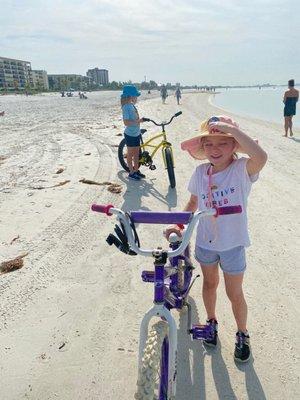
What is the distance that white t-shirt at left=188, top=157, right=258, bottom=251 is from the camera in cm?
255

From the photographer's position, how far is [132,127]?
7703 millimetres

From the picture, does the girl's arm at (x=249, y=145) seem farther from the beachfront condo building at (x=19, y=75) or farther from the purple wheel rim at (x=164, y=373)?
the beachfront condo building at (x=19, y=75)

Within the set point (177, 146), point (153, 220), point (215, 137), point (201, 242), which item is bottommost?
point (177, 146)

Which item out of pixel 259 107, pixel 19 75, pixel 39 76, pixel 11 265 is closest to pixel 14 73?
pixel 19 75

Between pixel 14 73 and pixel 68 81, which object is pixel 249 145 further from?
pixel 14 73

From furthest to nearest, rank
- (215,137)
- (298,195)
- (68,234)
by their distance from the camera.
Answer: (298,195) → (68,234) → (215,137)

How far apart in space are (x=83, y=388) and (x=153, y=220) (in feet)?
5.17

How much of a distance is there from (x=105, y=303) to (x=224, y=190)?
187 cm

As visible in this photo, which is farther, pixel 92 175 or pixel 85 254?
pixel 92 175

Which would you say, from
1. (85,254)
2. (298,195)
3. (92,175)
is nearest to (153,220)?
(85,254)

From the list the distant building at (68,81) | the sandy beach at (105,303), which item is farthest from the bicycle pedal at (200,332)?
the distant building at (68,81)

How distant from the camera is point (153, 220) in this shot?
2.01m

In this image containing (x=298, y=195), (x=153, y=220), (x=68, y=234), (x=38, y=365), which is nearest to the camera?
(x=153, y=220)

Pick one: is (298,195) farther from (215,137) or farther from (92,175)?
(215,137)
